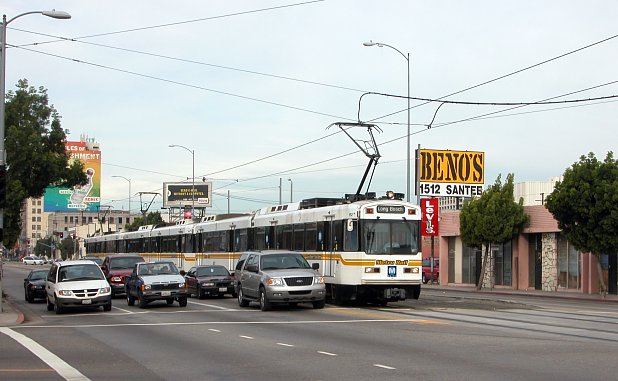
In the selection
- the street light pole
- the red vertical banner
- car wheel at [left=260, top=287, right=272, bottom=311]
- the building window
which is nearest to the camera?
the street light pole

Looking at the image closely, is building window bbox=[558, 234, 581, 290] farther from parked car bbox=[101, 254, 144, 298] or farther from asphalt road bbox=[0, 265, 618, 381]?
parked car bbox=[101, 254, 144, 298]

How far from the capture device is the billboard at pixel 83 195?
9650 cm

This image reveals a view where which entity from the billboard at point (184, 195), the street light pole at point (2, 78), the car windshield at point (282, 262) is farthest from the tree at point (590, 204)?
the billboard at point (184, 195)

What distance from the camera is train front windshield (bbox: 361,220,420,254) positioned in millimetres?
26844

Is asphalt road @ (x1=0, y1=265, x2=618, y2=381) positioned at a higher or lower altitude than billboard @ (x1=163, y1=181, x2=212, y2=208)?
lower

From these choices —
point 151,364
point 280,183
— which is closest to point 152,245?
point 280,183

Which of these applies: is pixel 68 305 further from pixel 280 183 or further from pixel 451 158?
pixel 280 183

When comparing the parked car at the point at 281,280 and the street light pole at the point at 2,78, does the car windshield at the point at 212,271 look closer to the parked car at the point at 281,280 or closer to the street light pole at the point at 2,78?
the parked car at the point at 281,280

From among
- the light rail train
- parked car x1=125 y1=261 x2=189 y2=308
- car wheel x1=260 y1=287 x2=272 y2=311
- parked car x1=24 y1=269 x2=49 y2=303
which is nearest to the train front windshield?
the light rail train

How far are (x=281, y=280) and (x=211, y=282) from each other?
30.0ft

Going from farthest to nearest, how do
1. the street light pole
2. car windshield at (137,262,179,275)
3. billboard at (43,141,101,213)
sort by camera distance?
billboard at (43,141,101,213), car windshield at (137,262,179,275), the street light pole

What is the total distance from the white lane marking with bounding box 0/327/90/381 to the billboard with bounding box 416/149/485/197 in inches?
1657

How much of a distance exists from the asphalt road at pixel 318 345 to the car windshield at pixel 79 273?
1874 mm

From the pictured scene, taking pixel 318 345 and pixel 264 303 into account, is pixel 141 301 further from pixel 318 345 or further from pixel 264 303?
pixel 318 345
